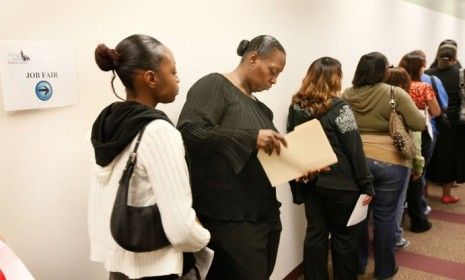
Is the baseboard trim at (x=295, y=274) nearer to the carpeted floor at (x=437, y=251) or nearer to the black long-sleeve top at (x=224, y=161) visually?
the carpeted floor at (x=437, y=251)

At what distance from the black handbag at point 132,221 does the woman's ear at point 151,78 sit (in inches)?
5.8

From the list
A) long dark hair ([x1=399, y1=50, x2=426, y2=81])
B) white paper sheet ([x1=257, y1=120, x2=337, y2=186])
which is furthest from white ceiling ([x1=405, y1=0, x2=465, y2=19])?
white paper sheet ([x1=257, y1=120, x2=337, y2=186])

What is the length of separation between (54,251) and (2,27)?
0.71 meters

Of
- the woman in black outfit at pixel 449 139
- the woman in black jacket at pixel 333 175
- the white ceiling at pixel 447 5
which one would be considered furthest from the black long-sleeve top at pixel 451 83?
the woman in black jacket at pixel 333 175

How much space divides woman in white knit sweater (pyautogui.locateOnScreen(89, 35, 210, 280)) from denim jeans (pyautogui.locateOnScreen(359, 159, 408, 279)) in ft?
5.24

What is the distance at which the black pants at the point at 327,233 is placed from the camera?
206 cm

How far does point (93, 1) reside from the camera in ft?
4.31

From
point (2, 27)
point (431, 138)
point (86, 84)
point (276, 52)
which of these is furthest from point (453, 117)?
point (2, 27)

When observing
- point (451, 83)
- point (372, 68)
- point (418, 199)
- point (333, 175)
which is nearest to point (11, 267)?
point (333, 175)

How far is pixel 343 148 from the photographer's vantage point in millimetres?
2002

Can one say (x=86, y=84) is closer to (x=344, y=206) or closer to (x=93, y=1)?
(x=93, y=1)

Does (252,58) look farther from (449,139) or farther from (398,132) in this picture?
(449,139)

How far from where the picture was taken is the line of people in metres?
0.97

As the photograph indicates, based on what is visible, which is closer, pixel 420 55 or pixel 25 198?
pixel 25 198
